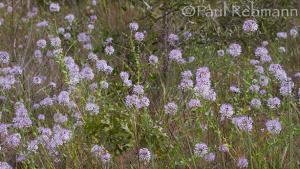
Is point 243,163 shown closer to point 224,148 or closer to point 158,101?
point 224,148

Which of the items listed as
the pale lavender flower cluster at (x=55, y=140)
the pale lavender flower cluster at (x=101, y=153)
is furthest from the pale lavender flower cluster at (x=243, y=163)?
the pale lavender flower cluster at (x=55, y=140)

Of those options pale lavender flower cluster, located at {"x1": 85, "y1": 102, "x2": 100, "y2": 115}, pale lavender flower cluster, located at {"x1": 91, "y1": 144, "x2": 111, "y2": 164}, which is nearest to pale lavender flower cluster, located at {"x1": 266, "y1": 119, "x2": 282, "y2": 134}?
pale lavender flower cluster, located at {"x1": 91, "y1": 144, "x2": 111, "y2": 164}

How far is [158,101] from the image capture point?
11.4 ft

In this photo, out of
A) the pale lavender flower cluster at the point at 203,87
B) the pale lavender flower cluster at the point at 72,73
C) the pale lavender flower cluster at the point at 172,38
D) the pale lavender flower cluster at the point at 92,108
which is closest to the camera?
the pale lavender flower cluster at the point at 203,87

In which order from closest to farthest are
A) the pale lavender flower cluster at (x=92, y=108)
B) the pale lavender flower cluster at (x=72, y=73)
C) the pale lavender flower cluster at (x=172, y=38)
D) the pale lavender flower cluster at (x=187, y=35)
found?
the pale lavender flower cluster at (x=92, y=108) → the pale lavender flower cluster at (x=72, y=73) → the pale lavender flower cluster at (x=172, y=38) → the pale lavender flower cluster at (x=187, y=35)

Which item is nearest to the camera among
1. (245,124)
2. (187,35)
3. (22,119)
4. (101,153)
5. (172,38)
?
(245,124)

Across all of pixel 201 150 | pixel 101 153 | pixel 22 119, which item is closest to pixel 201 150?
pixel 201 150

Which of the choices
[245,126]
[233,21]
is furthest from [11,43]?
[245,126]

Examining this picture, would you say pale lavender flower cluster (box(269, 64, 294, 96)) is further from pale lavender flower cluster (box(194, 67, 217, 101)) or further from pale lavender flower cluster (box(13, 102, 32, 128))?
pale lavender flower cluster (box(13, 102, 32, 128))

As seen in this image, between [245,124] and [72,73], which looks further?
[72,73]

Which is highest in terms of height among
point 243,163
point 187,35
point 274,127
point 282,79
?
point 187,35

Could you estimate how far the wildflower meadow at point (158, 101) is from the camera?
253 centimetres

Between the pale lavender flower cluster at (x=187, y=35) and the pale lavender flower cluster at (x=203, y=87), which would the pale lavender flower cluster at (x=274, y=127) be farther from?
the pale lavender flower cluster at (x=187, y=35)

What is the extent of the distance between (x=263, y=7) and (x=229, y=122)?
2.47m
